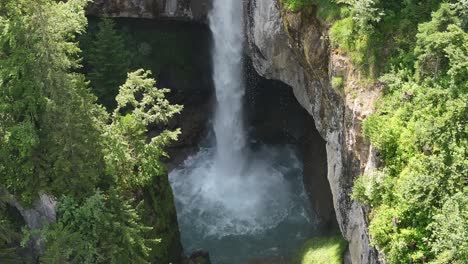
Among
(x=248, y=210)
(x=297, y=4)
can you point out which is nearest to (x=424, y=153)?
(x=297, y=4)

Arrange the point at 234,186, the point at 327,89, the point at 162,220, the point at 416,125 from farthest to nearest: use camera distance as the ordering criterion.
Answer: the point at 234,186 → the point at 162,220 → the point at 327,89 → the point at 416,125

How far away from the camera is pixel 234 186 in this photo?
2958cm

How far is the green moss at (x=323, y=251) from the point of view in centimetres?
2141

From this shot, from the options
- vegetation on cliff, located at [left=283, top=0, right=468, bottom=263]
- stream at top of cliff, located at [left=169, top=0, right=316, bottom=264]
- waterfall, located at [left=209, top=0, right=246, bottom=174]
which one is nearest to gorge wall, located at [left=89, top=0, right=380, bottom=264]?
vegetation on cliff, located at [left=283, top=0, right=468, bottom=263]

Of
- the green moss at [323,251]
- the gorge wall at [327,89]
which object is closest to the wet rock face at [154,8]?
the gorge wall at [327,89]

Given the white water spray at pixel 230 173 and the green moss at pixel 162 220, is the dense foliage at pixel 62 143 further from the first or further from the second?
the white water spray at pixel 230 173

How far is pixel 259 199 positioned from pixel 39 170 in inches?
533

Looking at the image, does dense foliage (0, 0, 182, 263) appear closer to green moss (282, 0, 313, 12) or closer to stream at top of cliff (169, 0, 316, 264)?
green moss (282, 0, 313, 12)

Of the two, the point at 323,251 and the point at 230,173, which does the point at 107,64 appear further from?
the point at 323,251

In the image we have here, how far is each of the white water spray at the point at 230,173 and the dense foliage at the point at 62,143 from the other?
846cm

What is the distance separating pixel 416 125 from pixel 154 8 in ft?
66.3

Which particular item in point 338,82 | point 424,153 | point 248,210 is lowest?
point 248,210

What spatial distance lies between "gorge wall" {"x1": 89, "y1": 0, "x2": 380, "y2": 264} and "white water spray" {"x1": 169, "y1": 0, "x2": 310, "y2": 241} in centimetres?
360

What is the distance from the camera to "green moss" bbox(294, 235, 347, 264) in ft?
70.2
